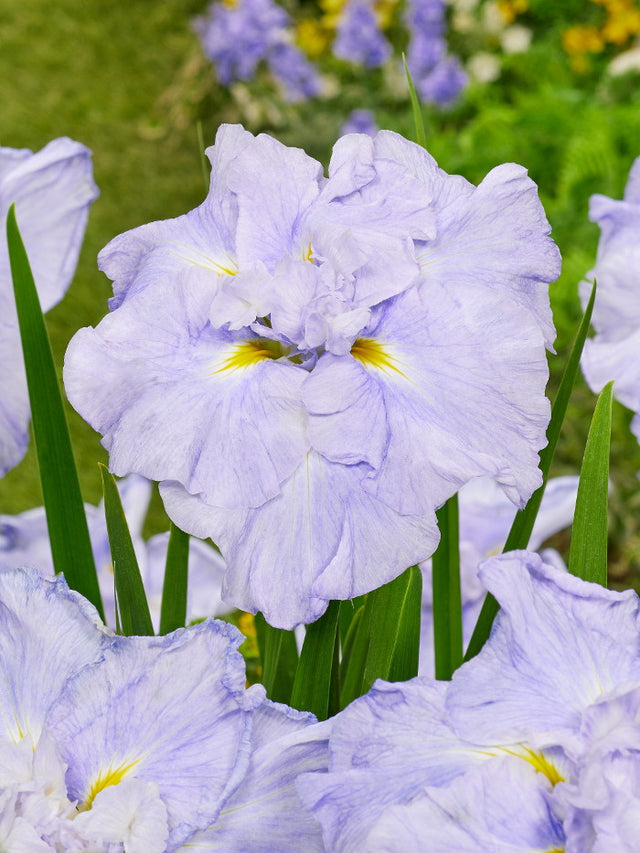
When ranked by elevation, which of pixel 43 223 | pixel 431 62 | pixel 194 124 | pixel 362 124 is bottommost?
pixel 194 124

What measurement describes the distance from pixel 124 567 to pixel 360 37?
308 cm

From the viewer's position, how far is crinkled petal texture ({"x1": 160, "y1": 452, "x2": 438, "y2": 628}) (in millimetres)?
454

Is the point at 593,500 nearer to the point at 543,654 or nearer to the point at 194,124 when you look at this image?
the point at 543,654

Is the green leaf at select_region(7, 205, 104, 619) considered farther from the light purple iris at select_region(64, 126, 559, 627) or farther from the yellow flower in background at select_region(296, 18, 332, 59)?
the yellow flower in background at select_region(296, 18, 332, 59)

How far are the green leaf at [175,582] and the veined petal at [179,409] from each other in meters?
0.12

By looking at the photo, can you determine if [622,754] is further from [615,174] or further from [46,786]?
[615,174]

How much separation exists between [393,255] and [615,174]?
2.35 metres

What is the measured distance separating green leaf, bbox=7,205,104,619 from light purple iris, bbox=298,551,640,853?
0.21 meters

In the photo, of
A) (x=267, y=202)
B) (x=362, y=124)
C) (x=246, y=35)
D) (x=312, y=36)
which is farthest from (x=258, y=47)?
(x=267, y=202)

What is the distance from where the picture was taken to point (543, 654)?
0.44 meters

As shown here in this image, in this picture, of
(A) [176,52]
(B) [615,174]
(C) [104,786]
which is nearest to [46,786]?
(C) [104,786]

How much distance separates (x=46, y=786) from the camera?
44 centimetres

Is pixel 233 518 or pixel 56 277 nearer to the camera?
pixel 233 518

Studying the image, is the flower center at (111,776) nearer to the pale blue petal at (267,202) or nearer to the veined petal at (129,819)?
the veined petal at (129,819)
